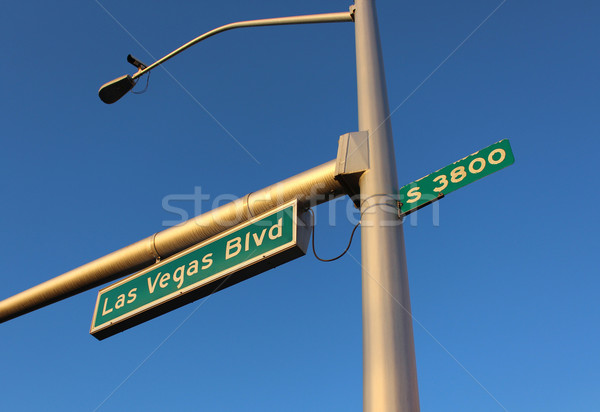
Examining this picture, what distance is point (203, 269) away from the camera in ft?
13.6

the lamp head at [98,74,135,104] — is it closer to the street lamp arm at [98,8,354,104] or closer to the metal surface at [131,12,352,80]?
the street lamp arm at [98,8,354,104]

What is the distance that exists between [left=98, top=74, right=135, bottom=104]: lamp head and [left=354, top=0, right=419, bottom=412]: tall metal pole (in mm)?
3073

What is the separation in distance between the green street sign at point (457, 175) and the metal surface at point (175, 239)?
1.89 feet

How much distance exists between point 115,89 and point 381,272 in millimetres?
4299

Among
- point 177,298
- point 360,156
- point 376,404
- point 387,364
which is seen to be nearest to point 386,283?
point 387,364

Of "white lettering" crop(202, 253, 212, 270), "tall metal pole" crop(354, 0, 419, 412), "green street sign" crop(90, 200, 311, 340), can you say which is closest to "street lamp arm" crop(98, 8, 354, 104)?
"tall metal pole" crop(354, 0, 419, 412)

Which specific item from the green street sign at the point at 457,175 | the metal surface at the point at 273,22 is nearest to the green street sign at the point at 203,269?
the green street sign at the point at 457,175

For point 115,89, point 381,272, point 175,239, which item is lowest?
point 381,272

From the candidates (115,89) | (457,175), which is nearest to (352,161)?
(457,175)

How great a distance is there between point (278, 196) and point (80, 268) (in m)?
2.22

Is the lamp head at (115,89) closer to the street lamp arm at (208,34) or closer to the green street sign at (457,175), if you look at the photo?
the street lamp arm at (208,34)

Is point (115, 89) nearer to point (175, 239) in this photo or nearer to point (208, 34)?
point (208, 34)

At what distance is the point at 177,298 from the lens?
4.21 m

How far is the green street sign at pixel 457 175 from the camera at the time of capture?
10.4 feet
